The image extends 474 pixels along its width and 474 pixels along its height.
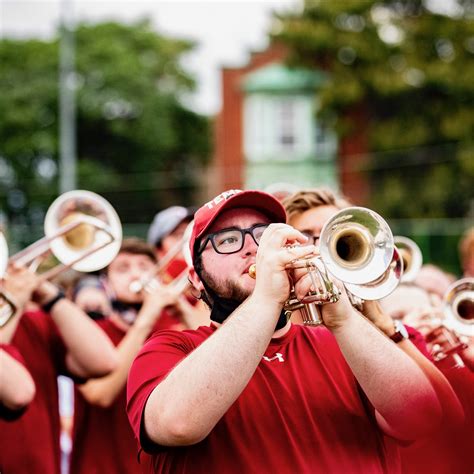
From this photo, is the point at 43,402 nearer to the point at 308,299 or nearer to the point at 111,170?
the point at 308,299

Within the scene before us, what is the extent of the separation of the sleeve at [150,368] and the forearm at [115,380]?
1759mm

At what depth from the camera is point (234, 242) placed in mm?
2465

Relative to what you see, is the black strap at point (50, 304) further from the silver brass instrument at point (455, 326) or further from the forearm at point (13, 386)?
the silver brass instrument at point (455, 326)

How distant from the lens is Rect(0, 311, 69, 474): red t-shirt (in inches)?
145

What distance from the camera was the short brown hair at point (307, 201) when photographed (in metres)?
3.32

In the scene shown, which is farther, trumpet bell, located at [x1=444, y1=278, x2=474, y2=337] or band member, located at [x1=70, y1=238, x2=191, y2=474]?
band member, located at [x1=70, y1=238, x2=191, y2=474]

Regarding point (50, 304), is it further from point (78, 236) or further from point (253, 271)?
point (253, 271)

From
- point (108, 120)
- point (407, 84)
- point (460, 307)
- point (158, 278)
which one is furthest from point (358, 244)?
point (108, 120)

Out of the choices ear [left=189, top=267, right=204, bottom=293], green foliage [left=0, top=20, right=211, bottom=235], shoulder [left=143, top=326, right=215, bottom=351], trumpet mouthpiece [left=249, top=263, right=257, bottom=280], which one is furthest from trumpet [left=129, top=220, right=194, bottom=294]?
green foliage [left=0, top=20, right=211, bottom=235]

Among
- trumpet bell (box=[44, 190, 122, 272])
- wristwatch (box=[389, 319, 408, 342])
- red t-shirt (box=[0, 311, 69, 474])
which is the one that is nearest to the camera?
wristwatch (box=[389, 319, 408, 342])

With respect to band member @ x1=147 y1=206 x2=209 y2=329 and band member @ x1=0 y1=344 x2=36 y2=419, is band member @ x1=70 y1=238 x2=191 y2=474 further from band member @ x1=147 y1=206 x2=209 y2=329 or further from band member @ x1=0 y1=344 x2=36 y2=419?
band member @ x1=0 y1=344 x2=36 y2=419

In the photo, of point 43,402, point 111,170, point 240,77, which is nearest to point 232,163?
point 240,77

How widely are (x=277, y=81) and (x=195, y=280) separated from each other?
32.0 m

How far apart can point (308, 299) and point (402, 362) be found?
30cm
